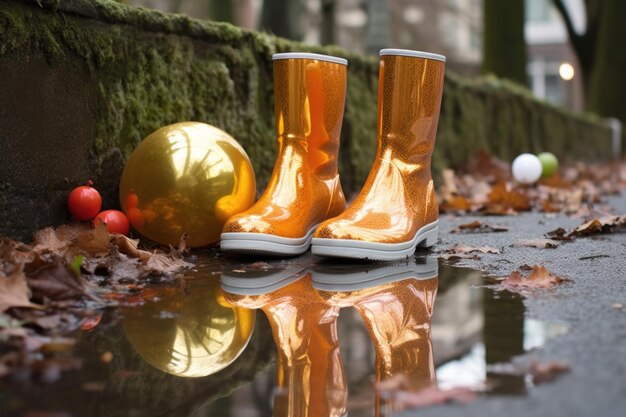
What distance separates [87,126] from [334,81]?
937 mm

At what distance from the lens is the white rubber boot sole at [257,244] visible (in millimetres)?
2709

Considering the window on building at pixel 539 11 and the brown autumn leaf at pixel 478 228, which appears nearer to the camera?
the brown autumn leaf at pixel 478 228

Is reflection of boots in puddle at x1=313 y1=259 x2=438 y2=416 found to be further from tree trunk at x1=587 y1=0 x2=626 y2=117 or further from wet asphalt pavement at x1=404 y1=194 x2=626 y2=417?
tree trunk at x1=587 y1=0 x2=626 y2=117

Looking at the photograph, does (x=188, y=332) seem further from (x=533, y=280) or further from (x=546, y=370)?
(x=533, y=280)

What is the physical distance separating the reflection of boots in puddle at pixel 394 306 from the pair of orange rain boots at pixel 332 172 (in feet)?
0.40

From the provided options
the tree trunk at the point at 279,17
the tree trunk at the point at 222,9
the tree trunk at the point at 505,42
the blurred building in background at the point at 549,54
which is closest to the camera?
the tree trunk at the point at 279,17

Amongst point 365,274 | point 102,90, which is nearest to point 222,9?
point 102,90

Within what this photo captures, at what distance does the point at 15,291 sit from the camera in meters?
1.82

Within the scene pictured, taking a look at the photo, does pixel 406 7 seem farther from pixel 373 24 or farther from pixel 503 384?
pixel 503 384

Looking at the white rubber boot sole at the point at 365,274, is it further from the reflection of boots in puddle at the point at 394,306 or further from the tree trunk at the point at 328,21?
the tree trunk at the point at 328,21

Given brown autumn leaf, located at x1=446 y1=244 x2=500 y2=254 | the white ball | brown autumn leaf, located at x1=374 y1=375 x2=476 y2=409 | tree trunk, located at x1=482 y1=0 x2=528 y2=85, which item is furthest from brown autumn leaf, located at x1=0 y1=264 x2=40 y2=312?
tree trunk, located at x1=482 y1=0 x2=528 y2=85

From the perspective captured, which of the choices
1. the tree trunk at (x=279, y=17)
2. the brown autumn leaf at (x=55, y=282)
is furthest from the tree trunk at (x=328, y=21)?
the brown autumn leaf at (x=55, y=282)

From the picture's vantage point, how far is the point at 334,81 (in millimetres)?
3031

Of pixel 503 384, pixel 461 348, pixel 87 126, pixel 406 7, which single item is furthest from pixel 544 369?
pixel 406 7
